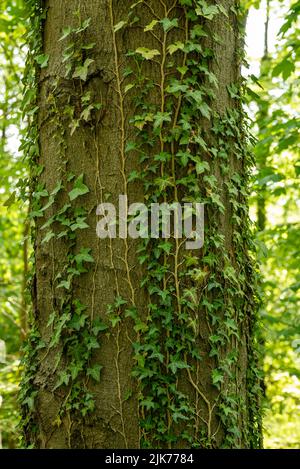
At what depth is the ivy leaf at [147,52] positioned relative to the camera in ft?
7.02

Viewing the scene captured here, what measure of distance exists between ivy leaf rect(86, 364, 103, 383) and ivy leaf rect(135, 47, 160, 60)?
125 centimetres

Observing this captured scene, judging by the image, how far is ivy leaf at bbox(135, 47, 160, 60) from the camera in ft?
7.02

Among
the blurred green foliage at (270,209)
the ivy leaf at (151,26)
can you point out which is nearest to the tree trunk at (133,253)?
the ivy leaf at (151,26)

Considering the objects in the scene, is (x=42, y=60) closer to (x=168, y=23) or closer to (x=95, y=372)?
(x=168, y=23)

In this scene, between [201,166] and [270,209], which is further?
[270,209]

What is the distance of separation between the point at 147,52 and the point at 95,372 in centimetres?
130

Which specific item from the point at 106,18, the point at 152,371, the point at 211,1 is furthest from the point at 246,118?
the point at 152,371

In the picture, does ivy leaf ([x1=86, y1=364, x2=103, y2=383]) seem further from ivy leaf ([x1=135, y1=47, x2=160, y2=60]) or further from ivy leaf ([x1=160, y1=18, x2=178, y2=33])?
ivy leaf ([x1=160, y1=18, x2=178, y2=33])

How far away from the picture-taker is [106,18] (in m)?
2.22

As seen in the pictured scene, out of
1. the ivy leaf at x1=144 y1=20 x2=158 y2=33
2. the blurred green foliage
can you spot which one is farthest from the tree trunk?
the blurred green foliage

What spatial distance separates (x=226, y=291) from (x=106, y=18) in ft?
4.12

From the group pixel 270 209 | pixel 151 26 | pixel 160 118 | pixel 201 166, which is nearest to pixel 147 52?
pixel 151 26

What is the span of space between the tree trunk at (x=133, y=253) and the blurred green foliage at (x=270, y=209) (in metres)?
0.46

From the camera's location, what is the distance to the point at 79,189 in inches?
85.4
